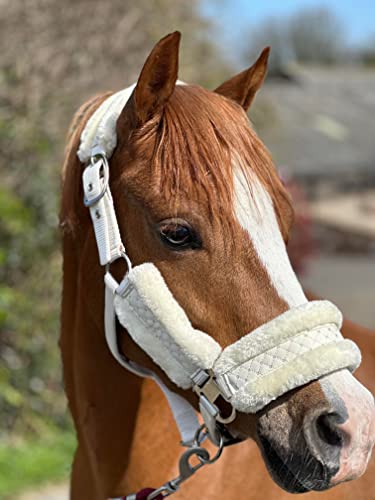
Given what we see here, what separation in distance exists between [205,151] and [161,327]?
0.45 m

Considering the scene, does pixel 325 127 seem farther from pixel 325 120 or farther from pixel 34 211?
pixel 34 211

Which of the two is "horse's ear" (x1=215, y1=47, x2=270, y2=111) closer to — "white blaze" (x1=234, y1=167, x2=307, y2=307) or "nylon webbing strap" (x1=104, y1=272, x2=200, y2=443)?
"white blaze" (x1=234, y1=167, x2=307, y2=307)

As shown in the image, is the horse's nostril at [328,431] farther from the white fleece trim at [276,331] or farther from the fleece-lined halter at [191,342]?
the white fleece trim at [276,331]

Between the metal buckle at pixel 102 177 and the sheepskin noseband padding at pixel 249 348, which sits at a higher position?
the metal buckle at pixel 102 177

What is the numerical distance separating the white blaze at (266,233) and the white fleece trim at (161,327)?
0.22m

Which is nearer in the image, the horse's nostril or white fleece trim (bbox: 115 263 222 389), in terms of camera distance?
Answer: the horse's nostril

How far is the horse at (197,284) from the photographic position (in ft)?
5.02

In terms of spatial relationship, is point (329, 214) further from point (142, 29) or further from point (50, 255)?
point (50, 255)

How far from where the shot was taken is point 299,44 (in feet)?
151

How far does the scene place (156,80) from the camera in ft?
5.81

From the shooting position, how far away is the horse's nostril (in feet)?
4.88

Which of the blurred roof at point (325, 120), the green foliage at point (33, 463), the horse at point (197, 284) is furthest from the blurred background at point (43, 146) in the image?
the blurred roof at point (325, 120)

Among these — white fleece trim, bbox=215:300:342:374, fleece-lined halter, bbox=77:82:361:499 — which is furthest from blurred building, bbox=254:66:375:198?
white fleece trim, bbox=215:300:342:374

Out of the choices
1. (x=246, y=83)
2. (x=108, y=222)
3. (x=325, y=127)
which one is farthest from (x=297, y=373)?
(x=325, y=127)
